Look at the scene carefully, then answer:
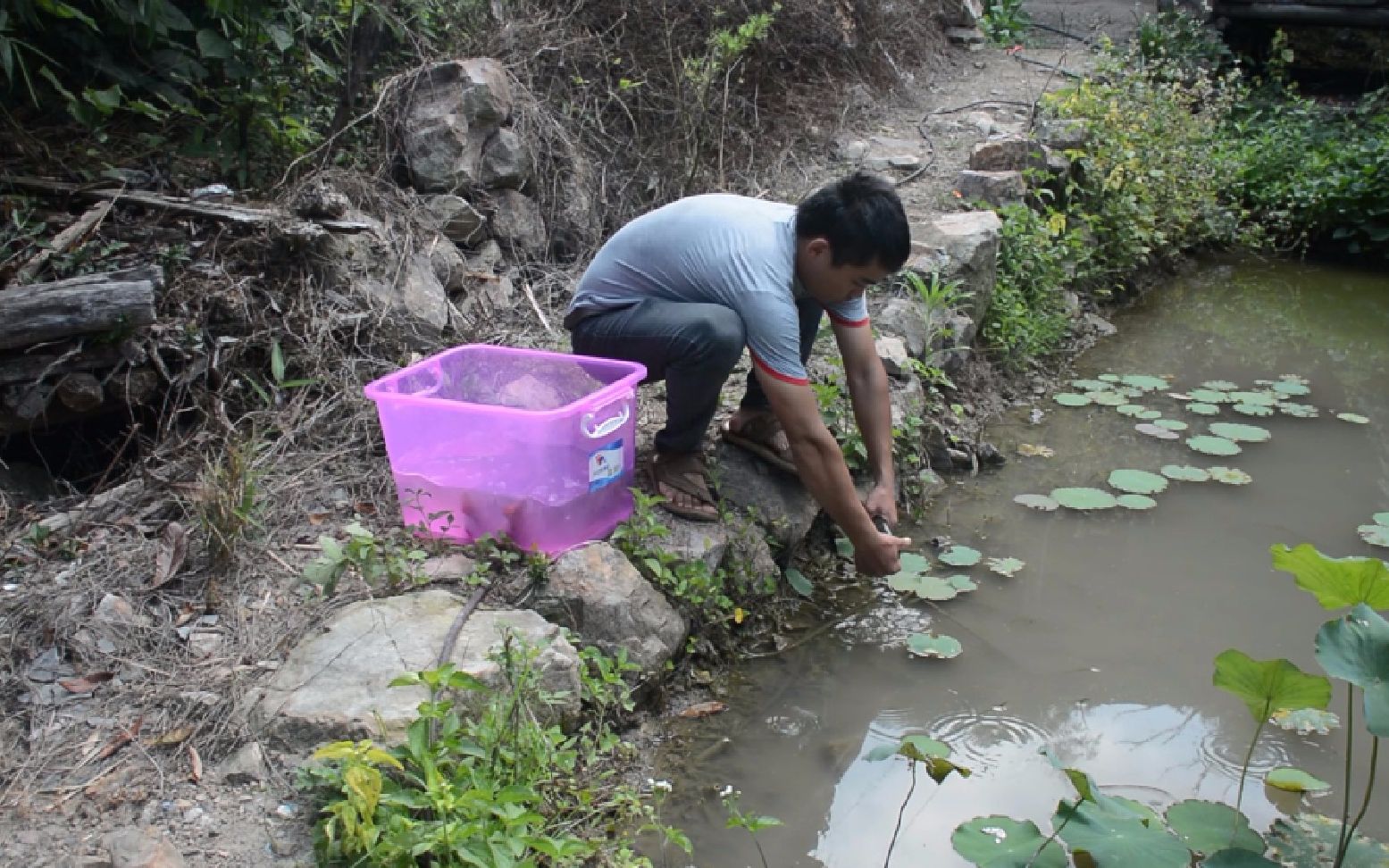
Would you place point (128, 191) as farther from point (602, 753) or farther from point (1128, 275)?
point (1128, 275)

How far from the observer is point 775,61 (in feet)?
21.2

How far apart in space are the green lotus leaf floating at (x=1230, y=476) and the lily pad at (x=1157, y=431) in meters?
0.30

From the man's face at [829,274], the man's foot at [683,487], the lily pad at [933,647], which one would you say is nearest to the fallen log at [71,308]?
the man's foot at [683,487]

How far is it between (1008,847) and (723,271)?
5.00 ft

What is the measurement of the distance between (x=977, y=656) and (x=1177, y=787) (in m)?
0.60

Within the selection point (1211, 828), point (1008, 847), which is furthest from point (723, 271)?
point (1211, 828)

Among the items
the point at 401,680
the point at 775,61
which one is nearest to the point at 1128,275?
the point at 775,61

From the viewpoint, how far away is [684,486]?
10.0 ft

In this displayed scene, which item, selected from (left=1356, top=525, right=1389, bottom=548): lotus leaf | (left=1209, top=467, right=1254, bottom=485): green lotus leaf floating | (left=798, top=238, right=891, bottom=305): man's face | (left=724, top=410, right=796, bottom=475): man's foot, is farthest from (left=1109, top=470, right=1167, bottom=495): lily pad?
(left=798, top=238, right=891, bottom=305): man's face

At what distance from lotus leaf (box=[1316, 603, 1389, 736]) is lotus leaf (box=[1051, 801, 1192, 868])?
35cm

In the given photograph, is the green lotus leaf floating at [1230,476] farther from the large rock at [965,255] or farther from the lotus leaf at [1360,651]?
the lotus leaf at [1360,651]

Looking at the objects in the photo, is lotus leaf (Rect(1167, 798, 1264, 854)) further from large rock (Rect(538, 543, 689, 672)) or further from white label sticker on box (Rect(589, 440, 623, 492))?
white label sticker on box (Rect(589, 440, 623, 492))

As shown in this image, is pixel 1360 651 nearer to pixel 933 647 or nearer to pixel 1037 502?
pixel 933 647

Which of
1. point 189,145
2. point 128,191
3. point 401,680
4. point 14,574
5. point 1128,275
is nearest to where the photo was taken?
point 401,680
